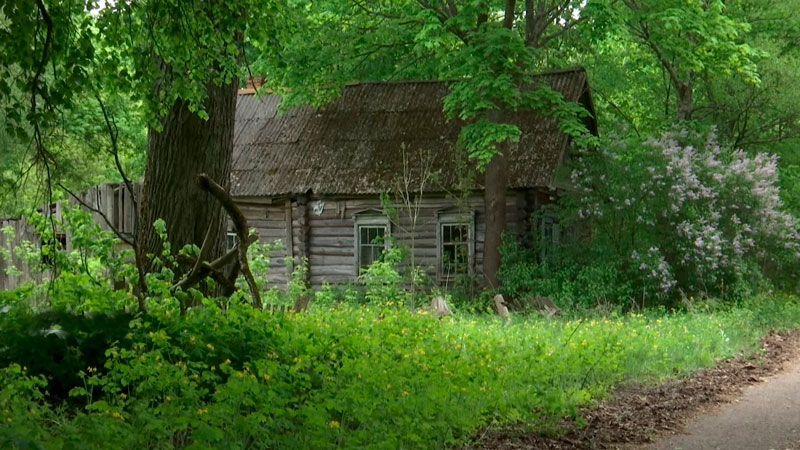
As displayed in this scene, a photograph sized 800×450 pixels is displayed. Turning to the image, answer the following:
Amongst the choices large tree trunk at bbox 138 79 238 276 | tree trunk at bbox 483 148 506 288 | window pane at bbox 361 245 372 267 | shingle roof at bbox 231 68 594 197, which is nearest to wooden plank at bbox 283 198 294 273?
shingle roof at bbox 231 68 594 197

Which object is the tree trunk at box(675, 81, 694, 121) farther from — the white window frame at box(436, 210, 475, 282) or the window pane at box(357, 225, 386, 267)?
the window pane at box(357, 225, 386, 267)

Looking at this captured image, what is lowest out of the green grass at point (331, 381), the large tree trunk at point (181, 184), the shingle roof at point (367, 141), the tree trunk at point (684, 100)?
the green grass at point (331, 381)

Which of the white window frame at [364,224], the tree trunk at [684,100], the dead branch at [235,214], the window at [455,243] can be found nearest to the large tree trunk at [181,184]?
the dead branch at [235,214]

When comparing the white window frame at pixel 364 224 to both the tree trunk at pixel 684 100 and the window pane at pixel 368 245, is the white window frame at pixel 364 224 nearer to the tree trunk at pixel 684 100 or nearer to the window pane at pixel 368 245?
the window pane at pixel 368 245

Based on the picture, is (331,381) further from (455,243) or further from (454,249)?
(454,249)

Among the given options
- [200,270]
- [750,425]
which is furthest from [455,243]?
[200,270]

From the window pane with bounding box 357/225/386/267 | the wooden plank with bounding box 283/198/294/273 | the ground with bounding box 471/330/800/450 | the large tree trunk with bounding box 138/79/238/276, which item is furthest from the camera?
the wooden plank with bounding box 283/198/294/273

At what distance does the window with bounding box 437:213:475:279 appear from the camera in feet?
74.5

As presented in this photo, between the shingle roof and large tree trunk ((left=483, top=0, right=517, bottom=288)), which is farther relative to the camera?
the shingle roof

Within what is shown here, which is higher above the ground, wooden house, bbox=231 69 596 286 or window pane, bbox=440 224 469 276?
wooden house, bbox=231 69 596 286

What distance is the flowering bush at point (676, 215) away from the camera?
64.3 feet

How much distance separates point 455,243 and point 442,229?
0.64m

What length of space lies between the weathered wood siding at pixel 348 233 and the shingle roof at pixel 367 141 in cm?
72

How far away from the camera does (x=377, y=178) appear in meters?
23.3
